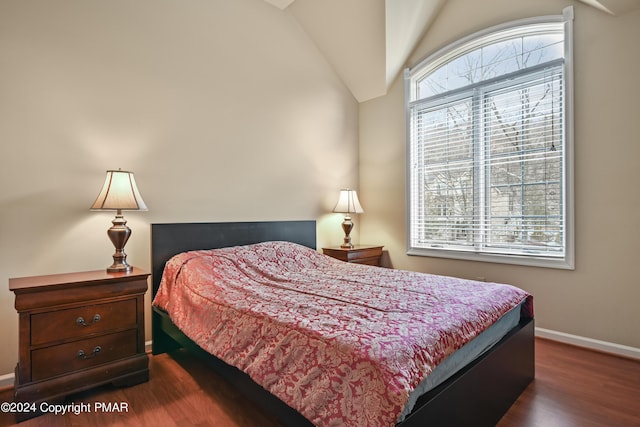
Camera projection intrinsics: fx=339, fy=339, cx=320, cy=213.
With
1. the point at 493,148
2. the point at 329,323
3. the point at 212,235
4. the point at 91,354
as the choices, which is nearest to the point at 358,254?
the point at 212,235

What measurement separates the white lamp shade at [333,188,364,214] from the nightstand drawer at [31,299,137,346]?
88.3 inches

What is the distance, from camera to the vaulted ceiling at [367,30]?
3.32m

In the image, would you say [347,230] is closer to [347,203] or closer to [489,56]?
[347,203]

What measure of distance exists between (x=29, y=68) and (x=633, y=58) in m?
4.12

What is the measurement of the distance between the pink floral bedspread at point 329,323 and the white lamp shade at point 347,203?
1.16m

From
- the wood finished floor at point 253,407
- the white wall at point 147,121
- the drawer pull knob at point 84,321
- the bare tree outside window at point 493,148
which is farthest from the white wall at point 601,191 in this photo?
the drawer pull knob at point 84,321

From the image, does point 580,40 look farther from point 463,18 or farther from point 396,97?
point 396,97

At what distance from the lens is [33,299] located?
1.82m

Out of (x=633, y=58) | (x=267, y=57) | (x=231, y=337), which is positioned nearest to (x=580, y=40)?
(x=633, y=58)

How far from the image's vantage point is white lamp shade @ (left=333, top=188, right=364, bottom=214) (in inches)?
148

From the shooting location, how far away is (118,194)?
7.23 feet

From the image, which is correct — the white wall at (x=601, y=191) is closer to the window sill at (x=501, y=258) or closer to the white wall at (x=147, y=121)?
the window sill at (x=501, y=258)

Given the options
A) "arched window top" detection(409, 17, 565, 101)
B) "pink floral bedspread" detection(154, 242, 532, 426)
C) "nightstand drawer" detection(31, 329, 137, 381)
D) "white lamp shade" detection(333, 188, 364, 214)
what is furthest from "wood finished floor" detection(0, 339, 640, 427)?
"arched window top" detection(409, 17, 565, 101)

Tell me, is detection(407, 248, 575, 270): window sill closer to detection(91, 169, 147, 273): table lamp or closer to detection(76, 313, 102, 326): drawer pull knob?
detection(91, 169, 147, 273): table lamp
